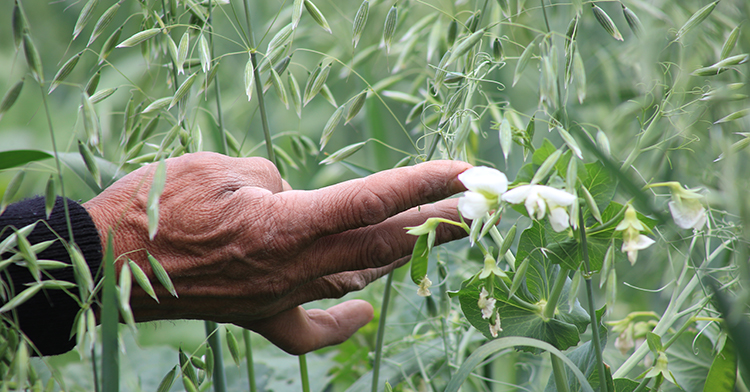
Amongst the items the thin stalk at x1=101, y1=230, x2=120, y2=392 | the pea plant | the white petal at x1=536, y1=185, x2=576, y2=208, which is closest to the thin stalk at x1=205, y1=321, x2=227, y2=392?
the pea plant

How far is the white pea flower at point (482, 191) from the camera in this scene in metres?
0.43

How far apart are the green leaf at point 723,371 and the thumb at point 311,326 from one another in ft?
1.54

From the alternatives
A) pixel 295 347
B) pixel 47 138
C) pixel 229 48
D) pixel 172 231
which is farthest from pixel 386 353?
pixel 47 138

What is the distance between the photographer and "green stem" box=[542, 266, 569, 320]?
0.55m

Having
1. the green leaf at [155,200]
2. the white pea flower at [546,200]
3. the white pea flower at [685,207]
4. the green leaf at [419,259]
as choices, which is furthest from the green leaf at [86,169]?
the white pea flower at [685,207]

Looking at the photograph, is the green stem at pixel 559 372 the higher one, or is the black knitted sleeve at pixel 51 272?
the black knitted sleeve at pixel 51 272

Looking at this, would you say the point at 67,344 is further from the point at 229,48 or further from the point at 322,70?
the point at 229,48

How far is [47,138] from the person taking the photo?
2145 millimetres

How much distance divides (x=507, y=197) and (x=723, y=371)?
388mm

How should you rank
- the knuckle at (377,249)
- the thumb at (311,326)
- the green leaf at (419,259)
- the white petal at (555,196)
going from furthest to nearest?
the thumb at (311,326)
the knuckle at (377,249)
the green leaf at (419,259)
the white petal at (555,196)

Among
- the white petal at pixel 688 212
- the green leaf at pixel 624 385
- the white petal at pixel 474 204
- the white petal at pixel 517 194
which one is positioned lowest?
the green leaf at pixel 624 385

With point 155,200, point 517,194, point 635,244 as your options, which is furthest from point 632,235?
point 155,200

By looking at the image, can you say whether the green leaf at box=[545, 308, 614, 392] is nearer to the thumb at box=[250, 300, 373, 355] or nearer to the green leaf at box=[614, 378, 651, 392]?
the green leaf at box=[614, 378, 651, 392]

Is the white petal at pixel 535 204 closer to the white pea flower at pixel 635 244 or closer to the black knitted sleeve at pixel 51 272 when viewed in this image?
the white pea flower at pixel 635 244
